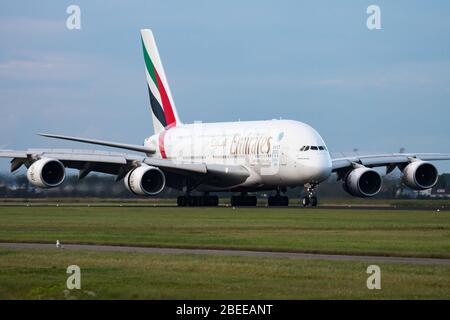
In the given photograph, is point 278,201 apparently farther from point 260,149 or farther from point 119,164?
point 119,164

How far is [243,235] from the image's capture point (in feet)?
126

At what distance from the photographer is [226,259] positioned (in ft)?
95.6

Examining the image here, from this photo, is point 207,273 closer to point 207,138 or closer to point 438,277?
point 438,277

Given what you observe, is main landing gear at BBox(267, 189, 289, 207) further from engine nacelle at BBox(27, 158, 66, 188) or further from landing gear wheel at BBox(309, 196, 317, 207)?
engine nacelle at BBox(27, 158, 66, 188)

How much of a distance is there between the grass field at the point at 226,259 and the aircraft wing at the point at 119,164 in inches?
543

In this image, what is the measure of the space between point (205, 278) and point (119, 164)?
42.0m

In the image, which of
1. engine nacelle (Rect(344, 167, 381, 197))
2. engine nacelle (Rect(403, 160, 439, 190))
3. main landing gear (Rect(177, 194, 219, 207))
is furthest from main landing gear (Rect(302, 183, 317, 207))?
engine nacelle (Rect(403, 160, 439, 190))

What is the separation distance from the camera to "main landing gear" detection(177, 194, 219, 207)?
224ft

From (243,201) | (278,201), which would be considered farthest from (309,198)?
(243,201)

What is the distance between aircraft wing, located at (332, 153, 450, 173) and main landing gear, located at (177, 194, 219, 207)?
23.8 ft

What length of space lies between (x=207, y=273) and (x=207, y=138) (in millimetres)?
46390

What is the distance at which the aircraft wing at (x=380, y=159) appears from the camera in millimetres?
69938
